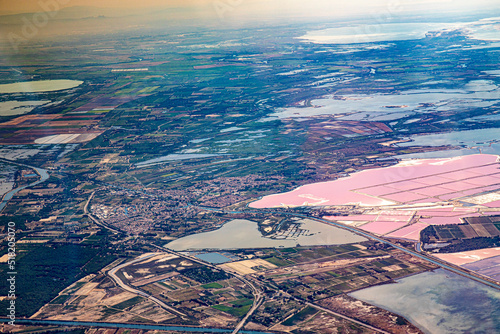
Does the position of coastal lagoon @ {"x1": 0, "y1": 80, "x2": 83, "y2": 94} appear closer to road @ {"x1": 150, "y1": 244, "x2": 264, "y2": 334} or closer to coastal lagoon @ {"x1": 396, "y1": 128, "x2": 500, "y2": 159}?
coastal lagoon @ {"x1": 396, "y1": 128, "x2": 500, "y2": 159}

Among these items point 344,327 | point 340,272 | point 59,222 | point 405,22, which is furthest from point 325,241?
point 405,22

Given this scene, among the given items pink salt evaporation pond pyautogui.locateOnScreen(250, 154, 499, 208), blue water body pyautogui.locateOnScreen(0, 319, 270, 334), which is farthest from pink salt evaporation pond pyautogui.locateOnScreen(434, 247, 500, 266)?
blue water body pyautogui.locateOnScreen(0, 319, 270, 334)

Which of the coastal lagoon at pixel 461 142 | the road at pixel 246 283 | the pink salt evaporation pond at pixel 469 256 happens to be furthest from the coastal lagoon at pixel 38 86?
the pink salt evaporation pond at pixel 469 256

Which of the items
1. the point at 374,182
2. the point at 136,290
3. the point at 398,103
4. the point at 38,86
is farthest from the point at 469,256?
the point at 38,86

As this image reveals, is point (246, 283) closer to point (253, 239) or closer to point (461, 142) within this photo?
point (253, 239)

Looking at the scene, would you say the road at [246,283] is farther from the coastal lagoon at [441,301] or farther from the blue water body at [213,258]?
the coastal lagoon at [441,301]

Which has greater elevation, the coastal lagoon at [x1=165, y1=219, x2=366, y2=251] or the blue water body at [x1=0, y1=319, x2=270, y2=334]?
the coastal lagoon at [x1=165, y1=219, x2=366, y2=251]
